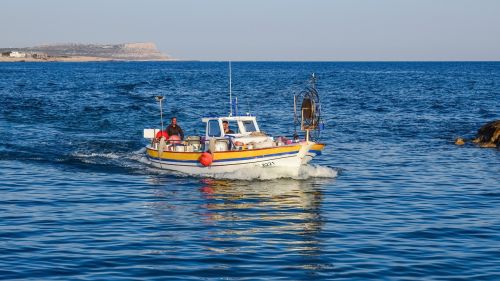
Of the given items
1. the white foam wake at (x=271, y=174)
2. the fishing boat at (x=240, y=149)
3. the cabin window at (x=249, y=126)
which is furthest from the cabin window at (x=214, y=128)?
the white foam wake at (x=271, y=174)

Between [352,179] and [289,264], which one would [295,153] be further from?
[289,264]

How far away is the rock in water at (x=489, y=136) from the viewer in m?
42.4

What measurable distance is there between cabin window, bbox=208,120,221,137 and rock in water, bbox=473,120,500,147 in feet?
53.6

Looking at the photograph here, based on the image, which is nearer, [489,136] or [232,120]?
[232,120]

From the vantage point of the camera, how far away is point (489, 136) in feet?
142

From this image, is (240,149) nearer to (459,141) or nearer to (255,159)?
(255,159)

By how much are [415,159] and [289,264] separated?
20748 millimetres

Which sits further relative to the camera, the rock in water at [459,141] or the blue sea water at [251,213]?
the rock in water at [459,141]

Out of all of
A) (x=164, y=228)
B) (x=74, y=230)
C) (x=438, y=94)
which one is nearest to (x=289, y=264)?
(x=164, y=228)

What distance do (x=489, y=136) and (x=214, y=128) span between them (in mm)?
17592

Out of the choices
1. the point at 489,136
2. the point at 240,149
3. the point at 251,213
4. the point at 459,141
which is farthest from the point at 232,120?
the point at 489,136

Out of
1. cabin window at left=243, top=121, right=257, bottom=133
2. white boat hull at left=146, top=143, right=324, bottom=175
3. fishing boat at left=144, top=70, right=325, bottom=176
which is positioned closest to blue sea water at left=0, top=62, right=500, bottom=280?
white boat hull at left=146, top=143, right=324, bottom=175

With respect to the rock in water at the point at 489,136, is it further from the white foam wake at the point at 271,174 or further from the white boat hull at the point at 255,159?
the white boat hull at the point at 255,159

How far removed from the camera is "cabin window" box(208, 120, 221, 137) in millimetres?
33406
